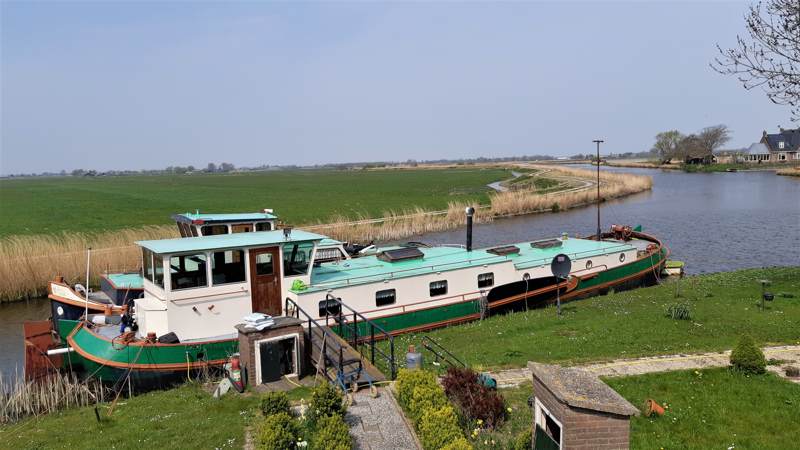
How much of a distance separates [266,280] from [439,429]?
9834 mm

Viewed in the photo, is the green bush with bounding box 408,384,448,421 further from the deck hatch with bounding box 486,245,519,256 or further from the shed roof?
the deck hatch with bounding box 486,245,519,256

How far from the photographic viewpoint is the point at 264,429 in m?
9.63

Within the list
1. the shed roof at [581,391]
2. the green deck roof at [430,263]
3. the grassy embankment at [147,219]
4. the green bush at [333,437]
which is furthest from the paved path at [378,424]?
the grassy embankment at [147,219]

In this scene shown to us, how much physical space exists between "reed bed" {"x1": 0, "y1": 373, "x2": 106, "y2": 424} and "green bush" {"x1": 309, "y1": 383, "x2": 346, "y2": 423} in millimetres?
7775

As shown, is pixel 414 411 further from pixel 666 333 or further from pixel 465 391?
pixel 666 333

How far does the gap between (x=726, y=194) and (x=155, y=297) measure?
83237 mm

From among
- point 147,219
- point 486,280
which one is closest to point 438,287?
point 486,280

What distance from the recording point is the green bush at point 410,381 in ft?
37.4

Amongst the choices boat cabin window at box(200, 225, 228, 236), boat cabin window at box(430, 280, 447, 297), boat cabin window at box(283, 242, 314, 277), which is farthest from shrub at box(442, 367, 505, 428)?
boat cabin window at box(200, 225, 228, 236)

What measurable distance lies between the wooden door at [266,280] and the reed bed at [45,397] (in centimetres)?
518

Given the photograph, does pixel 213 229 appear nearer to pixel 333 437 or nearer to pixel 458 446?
pixel 333 437

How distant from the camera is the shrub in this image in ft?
35.7

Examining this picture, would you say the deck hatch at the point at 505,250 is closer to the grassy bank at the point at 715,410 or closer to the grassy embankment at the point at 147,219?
the grassy bank at the point at 715,410

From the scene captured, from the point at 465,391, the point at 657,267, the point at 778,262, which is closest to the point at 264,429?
the point at 465,391
